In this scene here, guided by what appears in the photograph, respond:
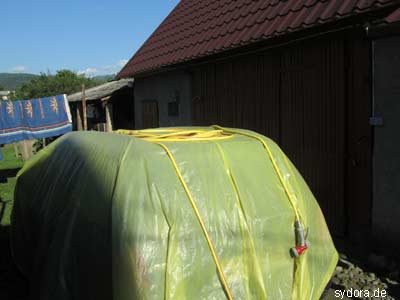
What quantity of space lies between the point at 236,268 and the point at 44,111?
12.9 meters

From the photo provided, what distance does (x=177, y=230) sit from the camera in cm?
253

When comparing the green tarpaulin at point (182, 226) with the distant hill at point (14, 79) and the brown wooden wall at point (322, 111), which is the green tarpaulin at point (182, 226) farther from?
the distant hill at point (14, 79)

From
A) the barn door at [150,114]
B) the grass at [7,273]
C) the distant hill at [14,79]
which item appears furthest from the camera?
the distant hill at [14,79]

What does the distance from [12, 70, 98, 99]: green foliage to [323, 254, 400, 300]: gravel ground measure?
1921 inches

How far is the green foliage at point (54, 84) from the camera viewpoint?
169 feet

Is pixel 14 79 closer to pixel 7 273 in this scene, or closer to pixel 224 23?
pixel 224 23

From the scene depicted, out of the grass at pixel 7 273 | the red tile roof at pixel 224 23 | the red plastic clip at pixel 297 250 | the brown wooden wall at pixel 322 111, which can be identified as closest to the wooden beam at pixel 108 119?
the red tile roof at pixel 224 23

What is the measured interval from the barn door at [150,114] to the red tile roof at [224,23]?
37.5 inches

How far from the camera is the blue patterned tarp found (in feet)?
44.2

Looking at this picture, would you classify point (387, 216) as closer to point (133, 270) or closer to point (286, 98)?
point (286, 98)

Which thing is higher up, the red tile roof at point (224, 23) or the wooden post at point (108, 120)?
the red tile roof at point (224, 23)

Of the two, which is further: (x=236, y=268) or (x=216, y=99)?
(x=216, y=99)

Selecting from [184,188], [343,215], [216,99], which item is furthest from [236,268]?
[216,99]

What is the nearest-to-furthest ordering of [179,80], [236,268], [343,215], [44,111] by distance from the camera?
1. [236,268]
2. [343,215]
3. [179,80]
4. [44,111]
